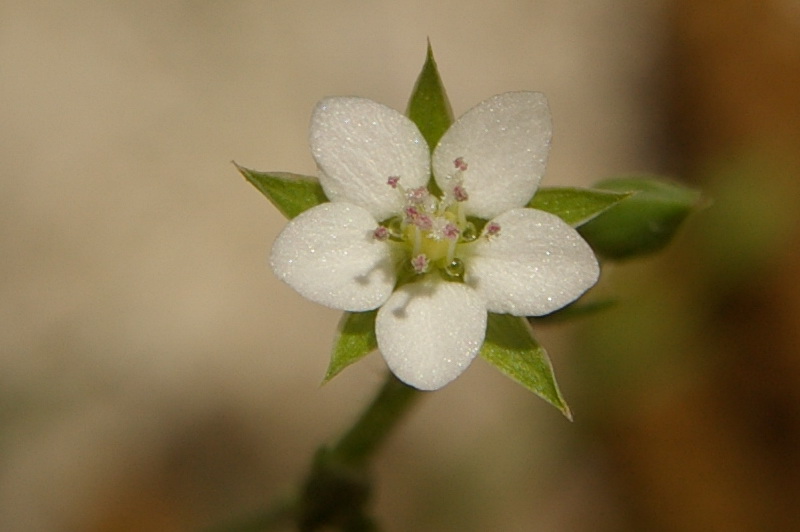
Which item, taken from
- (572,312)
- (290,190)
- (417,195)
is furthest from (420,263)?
(572,312)

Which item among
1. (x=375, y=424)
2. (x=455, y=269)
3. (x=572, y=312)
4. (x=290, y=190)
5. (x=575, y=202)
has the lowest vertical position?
(x=375, y=424)

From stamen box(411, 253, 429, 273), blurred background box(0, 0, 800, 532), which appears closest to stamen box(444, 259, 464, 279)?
stamen box(411, 253, 429, 273)

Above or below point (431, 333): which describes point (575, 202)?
above

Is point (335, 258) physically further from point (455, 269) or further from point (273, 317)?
point (273, 317)

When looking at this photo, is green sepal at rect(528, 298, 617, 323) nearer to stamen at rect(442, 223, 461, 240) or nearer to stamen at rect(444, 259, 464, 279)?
stamen at rect(444, 259, 464, 279)

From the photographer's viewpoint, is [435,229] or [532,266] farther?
[435,229]

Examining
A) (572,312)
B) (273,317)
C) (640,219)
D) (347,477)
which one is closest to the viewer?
(640,219)

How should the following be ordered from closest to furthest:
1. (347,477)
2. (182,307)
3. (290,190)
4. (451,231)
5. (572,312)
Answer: (290,190)
(451,231)
(572,312)
(347,477)
(182,307)

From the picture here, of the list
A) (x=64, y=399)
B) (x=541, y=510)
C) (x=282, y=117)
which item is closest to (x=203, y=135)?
(x=282, y=117)
